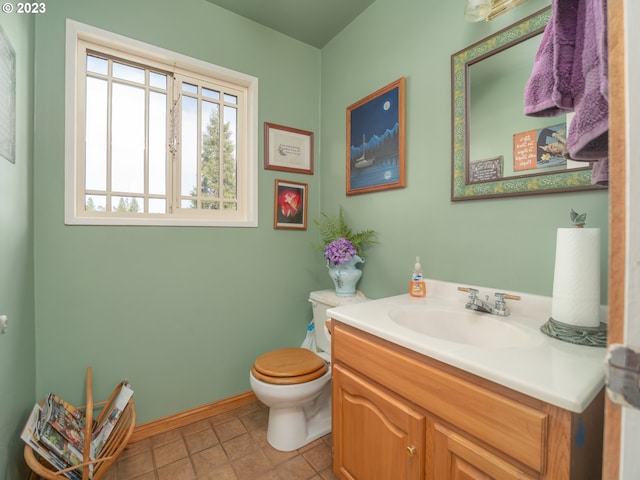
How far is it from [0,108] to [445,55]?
181 cm

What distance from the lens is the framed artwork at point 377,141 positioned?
161 centimetres

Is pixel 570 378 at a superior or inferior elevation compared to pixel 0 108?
inferior

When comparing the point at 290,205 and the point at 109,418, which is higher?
the point at 290,205

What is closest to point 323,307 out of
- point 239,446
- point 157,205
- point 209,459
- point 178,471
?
point 239,446

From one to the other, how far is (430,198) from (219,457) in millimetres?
1725

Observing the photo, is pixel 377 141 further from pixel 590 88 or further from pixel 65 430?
pixel 65 430

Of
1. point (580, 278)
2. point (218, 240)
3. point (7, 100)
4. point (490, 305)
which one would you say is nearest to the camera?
point (580, 278)

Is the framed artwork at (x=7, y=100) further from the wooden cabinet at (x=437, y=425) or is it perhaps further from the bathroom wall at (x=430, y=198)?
the bathroom wall at (x=430, y=198)

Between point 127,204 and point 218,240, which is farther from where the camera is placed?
point 218,240

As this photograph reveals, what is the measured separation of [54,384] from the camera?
1.42 m

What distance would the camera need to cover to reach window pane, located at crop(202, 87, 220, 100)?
1.90 m

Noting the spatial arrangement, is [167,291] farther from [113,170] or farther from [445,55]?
[445,55]

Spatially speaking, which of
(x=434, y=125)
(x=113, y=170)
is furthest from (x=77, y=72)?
(x=434, y=125)

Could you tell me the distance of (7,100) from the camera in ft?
3.35
